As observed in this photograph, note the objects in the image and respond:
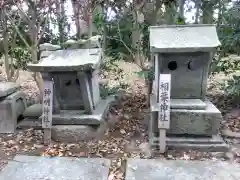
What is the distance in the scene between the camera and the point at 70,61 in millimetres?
4078

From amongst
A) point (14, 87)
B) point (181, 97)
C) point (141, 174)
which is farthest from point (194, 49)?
point (14, 87)

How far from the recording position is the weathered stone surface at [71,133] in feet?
13.6

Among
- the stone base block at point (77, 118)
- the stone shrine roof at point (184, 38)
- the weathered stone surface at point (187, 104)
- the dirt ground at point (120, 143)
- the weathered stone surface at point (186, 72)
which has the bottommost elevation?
the dirt ground at point (120, 143)

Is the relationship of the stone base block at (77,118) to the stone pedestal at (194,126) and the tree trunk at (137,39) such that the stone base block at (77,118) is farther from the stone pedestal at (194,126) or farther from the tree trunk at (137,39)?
the tree trunk at (137,39)

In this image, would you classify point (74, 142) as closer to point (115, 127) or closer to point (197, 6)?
point (115, 127)

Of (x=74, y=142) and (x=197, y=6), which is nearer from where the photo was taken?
(x=74, y=142)

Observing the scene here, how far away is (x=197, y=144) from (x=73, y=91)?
199 cm

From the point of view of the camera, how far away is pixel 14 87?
477 centimetres

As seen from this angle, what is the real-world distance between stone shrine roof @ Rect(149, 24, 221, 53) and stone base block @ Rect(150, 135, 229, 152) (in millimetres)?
1239

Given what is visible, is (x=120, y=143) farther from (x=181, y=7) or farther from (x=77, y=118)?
(x=181, y=7)

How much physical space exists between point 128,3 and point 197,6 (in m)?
1.39

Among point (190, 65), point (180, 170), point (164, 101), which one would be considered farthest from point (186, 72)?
point (180, 170)

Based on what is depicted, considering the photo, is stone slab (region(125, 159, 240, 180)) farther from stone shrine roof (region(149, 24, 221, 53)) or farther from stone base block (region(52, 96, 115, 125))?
stone shrine roof (region(149, 24, 221, 53))

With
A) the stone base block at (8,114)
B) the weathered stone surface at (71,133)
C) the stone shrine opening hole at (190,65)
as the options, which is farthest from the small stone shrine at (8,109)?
the stone shrine opening hole at (190,65)
